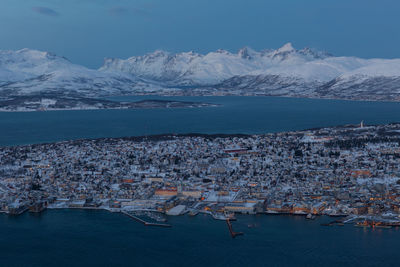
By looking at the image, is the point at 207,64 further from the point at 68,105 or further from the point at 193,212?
the point at 193,212

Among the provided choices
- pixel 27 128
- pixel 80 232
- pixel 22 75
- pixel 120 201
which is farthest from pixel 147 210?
pixel 22 75

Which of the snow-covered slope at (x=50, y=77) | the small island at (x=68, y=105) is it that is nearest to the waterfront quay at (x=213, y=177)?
the small island at (x=68, y=105)

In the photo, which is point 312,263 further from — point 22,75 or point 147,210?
point 22,75

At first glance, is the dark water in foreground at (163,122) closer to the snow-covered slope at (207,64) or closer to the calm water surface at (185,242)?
the calm water surface at (185,242)

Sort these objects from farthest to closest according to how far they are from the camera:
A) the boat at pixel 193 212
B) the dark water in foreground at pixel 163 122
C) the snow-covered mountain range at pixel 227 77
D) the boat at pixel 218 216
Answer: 1. the snow-covered mountain range at pixel 227 77
2. the dark water in foreground at pixel 163 122
3. the boat at pixel 193 212
4. the boat at pixel 218 216

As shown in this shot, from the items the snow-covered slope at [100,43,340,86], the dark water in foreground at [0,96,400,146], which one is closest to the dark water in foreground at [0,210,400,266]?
the dark water in foreground at [0,96,400,146]
